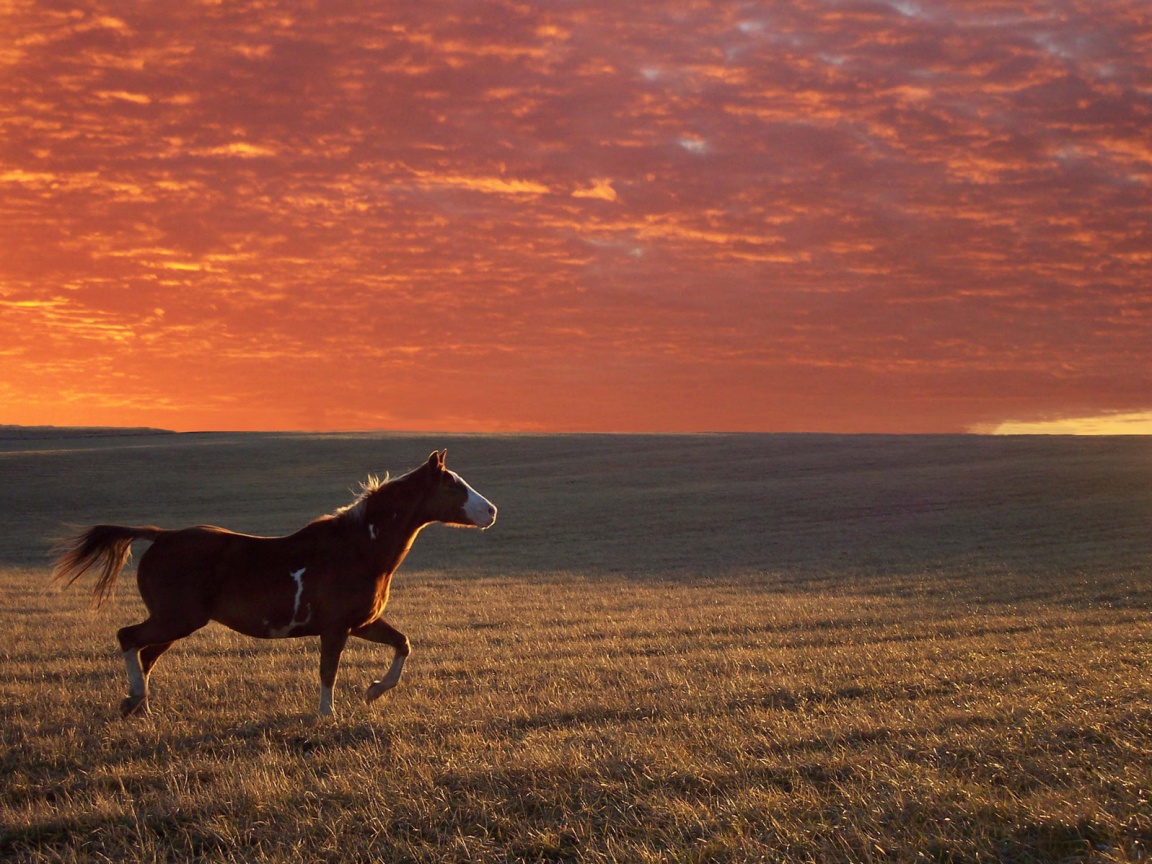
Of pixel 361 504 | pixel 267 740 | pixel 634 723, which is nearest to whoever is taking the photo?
pixel 267 740

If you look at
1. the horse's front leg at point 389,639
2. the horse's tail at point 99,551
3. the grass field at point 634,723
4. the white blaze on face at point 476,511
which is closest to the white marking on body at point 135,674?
the grass field at point 634,723

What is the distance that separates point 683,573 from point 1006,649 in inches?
485

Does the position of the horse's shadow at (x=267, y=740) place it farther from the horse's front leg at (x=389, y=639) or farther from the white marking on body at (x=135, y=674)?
the horse's front leg at (x=389, y=639)

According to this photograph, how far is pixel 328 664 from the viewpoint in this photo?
8.88 m

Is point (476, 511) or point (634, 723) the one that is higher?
point (476, 511)

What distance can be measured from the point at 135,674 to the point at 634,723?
4.85m

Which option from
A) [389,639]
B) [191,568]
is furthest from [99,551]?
[389,639]

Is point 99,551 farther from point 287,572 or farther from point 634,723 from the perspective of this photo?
point 634,723

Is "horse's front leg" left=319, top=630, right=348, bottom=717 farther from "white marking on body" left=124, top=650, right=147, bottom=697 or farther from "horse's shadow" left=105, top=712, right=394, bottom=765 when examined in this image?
"white marking on body" left=124, top=650, right=147, bottom=697

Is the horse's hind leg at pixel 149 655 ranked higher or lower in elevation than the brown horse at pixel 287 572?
lower

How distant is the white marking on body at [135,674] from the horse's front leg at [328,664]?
5.73ft

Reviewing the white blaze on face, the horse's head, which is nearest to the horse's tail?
the horse's head

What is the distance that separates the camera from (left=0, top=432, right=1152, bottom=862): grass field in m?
5.58

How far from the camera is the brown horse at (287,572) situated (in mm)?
8867
